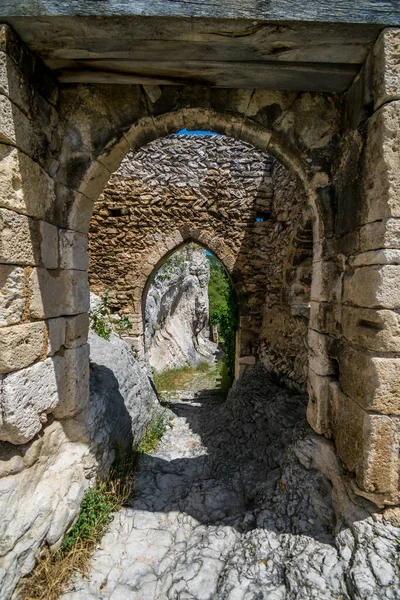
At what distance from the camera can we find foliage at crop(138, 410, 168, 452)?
425 centimetres

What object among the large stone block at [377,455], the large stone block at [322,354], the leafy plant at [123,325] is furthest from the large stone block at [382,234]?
the leafy plant at [123,325]

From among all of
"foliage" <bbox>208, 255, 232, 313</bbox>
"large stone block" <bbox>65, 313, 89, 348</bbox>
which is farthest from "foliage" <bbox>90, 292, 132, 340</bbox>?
"foliage" <bbox>208, 255, 232, 313</bbox>

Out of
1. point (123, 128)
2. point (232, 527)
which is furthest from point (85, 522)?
point (123, 128)

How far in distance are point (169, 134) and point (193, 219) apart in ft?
12.0

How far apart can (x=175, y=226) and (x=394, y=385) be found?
500cm

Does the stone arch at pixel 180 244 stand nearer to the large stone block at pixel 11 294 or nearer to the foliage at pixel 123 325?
the foliage at pixel 123 325

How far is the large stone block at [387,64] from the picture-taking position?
1.72 m

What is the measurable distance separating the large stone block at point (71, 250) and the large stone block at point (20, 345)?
0.56 meters

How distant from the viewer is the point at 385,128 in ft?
5.85

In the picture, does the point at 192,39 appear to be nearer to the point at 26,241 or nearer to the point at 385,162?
the point at 385,162

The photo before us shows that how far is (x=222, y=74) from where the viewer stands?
210 cm

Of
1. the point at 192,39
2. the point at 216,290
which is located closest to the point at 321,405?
the point at 192,39

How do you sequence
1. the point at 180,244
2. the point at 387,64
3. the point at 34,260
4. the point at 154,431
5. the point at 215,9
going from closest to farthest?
1. the point at 215,9
2. the point at 387,64
3. the point at 34,260
4. the point at 154,431
5. the point at 180,244

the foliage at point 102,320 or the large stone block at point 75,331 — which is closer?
the large stone block at point 75,331
